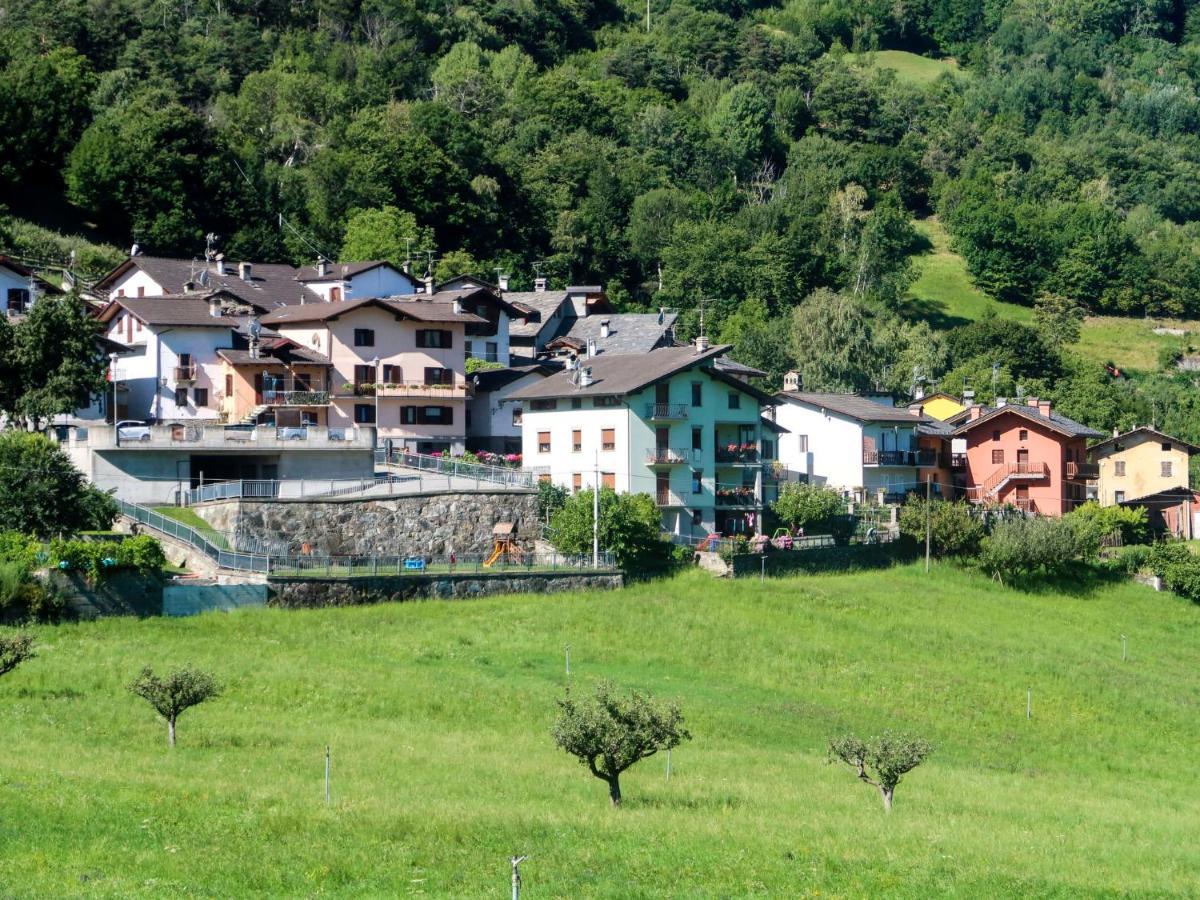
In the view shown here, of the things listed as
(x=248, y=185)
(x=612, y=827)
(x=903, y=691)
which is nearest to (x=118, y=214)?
(x=248, y=185)

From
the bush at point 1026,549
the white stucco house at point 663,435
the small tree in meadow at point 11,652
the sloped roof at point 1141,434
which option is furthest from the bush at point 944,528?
the small tree in meadow at point 11,652

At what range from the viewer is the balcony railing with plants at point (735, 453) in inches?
2926

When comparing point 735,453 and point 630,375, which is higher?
point 630,375

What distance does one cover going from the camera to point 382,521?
6325 cm

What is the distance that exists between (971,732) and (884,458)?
35.4 metres

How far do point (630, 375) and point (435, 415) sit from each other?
406 inches

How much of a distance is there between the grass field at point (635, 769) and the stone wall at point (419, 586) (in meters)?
0.87

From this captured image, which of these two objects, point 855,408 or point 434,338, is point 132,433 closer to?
point 434,338

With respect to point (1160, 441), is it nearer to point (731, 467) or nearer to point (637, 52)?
point (731, 467)

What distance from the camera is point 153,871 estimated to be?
1065 inches

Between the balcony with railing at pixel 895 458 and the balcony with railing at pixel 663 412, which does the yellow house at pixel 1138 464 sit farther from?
the balcony with railing at pixel 663 412

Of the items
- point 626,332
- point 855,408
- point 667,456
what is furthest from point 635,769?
point 626,332

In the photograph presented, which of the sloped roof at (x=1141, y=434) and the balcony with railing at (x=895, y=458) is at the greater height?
the sloped roof at (x=1141, y=434)

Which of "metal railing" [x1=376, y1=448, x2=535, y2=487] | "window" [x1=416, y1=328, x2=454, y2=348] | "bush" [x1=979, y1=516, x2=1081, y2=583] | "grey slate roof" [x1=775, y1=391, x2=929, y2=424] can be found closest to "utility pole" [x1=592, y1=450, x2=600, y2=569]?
"metal railing" [x1=376, y1=448, x2=535, y2=487]
